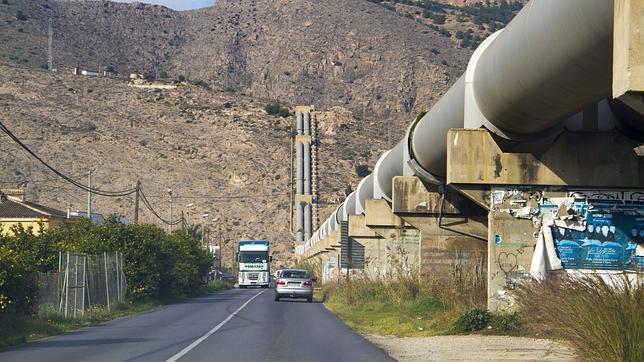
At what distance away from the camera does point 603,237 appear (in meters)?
21.6

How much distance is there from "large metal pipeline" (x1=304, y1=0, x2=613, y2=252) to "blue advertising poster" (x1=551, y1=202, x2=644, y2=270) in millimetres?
2315

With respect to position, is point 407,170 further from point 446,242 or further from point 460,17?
point 460,17

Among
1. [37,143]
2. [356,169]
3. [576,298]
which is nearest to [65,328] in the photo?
[576,298]

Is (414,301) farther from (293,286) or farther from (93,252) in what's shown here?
(293,286)

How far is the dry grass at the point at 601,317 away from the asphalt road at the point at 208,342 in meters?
5.56

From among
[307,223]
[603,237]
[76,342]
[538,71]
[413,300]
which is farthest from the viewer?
[307,223]

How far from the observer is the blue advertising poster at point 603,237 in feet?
70.6

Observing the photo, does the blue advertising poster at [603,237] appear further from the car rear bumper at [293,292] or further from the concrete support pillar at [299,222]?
the concrete support pillar at [299,222]

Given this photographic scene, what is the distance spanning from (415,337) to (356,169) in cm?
9341

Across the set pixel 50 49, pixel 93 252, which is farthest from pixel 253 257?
pixel 50 49

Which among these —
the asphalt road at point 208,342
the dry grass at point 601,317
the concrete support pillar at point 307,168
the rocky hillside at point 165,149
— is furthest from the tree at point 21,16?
the dry grass at point 601,317

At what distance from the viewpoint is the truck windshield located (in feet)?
265

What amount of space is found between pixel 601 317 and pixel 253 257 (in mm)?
69353

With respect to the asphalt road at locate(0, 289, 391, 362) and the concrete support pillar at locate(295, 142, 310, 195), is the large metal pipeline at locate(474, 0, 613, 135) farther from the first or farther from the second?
the concrete support pillar at locate(295, 142, 310, 195)
